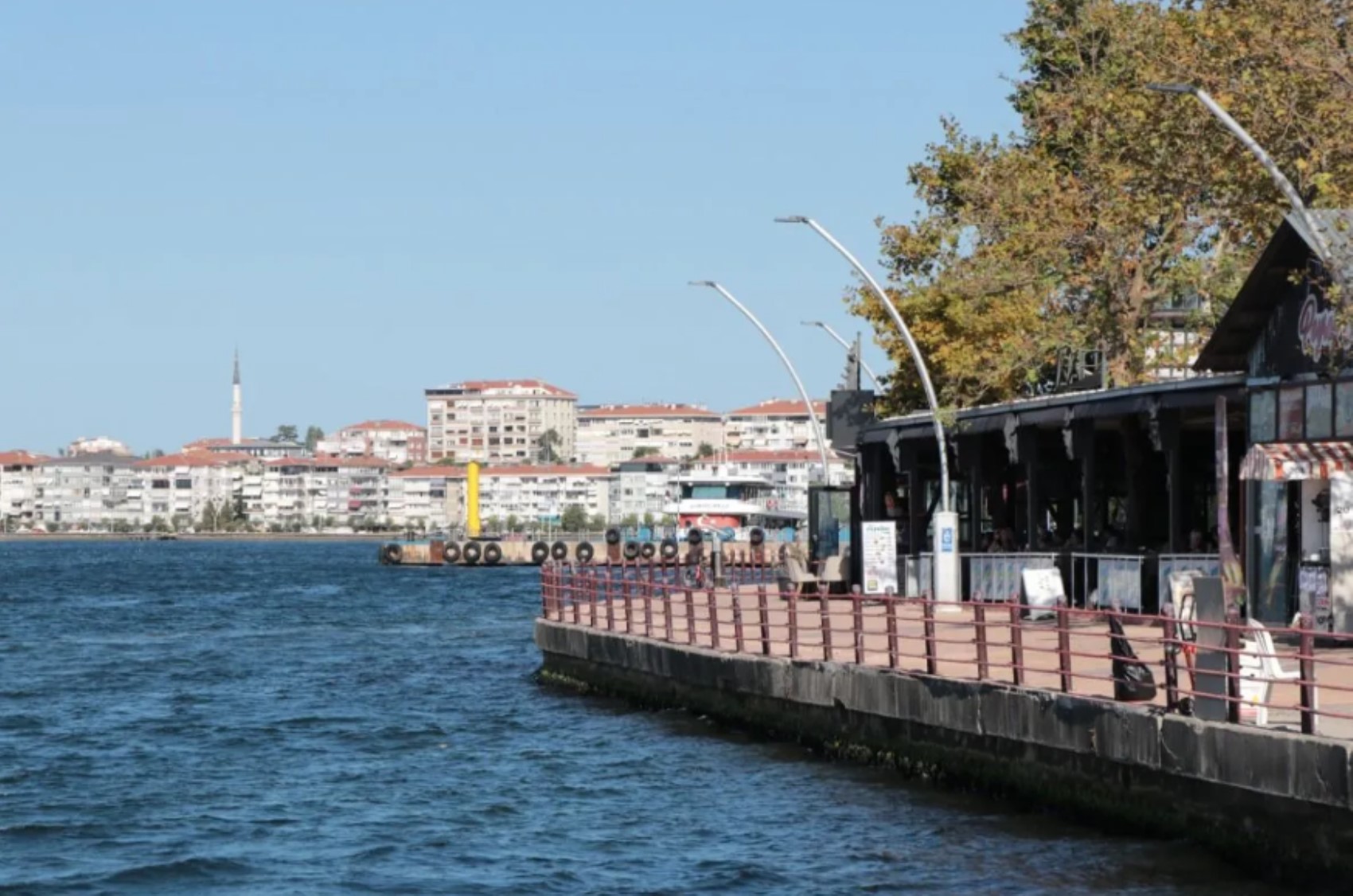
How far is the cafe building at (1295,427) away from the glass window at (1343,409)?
0.04ft

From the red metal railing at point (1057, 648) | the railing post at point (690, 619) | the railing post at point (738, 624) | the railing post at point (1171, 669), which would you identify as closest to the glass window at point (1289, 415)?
the red metal railing at point (1057, 648)

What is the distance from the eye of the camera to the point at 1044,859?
2111cm

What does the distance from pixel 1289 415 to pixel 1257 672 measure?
33.2ft

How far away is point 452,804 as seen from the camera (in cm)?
2711

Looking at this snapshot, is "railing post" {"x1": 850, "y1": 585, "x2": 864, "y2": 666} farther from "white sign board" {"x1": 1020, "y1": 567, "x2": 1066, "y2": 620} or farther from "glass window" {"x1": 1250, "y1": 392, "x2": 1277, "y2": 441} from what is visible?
"glass window" {"x1": 1250, "y1": 392, "x2": 1277, "y2": 441}

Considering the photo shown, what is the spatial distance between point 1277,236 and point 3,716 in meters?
22.0

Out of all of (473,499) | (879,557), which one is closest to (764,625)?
(879,557)

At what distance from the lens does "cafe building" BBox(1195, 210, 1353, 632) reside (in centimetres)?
2777

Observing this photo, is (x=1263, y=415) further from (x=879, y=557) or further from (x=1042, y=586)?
(x=879, y=557)

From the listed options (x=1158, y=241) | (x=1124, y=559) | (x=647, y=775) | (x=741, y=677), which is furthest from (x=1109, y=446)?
(x=647, y=775)

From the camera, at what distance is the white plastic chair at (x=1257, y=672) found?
19.5 metres

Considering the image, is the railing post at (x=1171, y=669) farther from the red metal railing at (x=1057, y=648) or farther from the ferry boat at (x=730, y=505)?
the ferry boat at (x=730, y=505)

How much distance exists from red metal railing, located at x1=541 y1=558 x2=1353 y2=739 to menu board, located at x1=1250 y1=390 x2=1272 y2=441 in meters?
2.52

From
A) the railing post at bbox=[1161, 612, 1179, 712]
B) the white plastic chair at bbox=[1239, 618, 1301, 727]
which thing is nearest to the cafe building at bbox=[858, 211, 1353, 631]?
the railing post at bbox=[1161, 612, 1179, 712]
